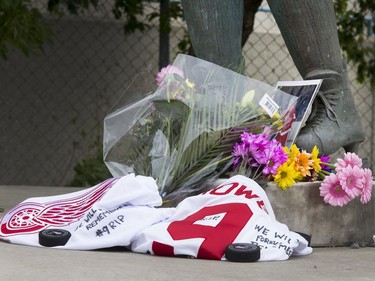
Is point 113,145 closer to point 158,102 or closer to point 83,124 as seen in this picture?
point 158,102

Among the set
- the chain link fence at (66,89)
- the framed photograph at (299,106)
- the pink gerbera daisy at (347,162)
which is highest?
the framed photograph at (299,106)

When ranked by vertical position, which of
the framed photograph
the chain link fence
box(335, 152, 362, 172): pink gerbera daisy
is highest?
the framed photograph

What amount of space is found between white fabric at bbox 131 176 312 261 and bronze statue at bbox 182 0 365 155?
544 mm

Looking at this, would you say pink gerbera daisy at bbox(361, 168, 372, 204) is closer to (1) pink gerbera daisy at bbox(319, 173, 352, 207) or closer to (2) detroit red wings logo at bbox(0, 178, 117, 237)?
(1) pink gerbera daisy at bbox(319, 173, 352, 207)

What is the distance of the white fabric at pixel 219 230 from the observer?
8.82 ft

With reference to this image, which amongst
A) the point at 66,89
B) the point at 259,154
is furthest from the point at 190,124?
the point at 66,89

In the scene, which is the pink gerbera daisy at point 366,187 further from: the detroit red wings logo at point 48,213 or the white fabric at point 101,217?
the detroit red wings logo at point 48,213

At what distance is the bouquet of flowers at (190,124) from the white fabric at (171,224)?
0.14 m

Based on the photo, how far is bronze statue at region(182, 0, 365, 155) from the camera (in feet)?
10.8

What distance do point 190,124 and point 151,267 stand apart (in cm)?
68

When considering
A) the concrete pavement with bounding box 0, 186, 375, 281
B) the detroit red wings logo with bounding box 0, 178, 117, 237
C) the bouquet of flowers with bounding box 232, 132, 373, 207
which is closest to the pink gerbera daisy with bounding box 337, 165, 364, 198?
the bouquet of flowers with bounding box 232, 132, 373, 207

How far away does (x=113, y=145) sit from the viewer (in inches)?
124

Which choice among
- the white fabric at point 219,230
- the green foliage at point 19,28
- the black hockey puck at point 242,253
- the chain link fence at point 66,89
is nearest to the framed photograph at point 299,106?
the white fabric at point 219,230

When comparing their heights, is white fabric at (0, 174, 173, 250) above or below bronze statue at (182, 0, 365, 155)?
below
